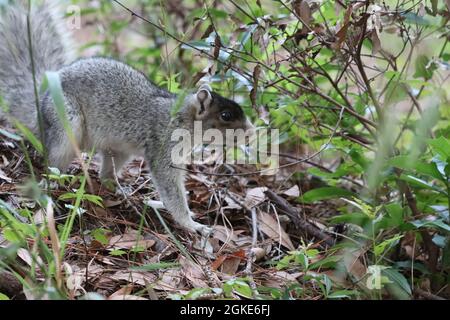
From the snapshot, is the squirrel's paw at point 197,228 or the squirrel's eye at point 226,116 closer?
the squirrel's paw at point 197,228

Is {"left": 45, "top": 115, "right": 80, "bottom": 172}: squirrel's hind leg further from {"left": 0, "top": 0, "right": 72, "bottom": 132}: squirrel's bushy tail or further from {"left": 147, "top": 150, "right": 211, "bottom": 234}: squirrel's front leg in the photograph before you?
{"left": 147, "top": 150, "right": 211, "bottom": 234}: squirrel's front leg

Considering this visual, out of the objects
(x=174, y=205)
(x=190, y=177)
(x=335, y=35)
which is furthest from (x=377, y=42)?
(x=190, y=177)

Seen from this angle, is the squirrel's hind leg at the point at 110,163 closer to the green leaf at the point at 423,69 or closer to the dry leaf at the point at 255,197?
the dry leaf at the point at 255,197

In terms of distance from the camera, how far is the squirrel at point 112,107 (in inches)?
164

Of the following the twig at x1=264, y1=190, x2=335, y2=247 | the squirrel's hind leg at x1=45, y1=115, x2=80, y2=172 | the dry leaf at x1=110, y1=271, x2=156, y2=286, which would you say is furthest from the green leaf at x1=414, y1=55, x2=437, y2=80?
the squirrel's hind leg at x1=45, y1=115, x2=80, y2=172

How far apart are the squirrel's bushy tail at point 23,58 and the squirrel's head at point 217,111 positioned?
1.14 m

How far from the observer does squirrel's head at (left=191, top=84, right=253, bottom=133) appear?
423 centimetres

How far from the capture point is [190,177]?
14.7 ft

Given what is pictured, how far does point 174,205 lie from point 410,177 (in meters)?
1.51

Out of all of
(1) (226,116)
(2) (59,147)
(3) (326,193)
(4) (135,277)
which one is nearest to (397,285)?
(3) (326,193)

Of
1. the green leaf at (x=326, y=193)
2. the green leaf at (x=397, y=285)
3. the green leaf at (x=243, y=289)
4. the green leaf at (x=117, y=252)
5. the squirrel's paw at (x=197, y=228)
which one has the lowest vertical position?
the green leaf at (x=397, y=285)

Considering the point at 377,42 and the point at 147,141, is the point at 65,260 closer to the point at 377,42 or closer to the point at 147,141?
the point at 147,141

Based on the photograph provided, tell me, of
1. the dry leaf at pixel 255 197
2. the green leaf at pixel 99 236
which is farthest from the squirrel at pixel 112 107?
the green leaf at pixel 99 236

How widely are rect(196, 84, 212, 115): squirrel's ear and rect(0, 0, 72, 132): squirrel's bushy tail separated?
114cm
